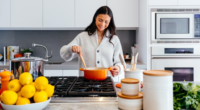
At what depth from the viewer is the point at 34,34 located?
3.16m

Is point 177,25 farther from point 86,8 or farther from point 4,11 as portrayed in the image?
point 4,11

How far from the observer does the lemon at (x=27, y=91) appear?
2.54 ft

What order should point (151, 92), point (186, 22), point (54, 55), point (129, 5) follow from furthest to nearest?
point (54, 55) → point (129, 5) → point (186, 22) → point (151, 92)

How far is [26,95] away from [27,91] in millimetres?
19

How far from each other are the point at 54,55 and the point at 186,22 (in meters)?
2.16

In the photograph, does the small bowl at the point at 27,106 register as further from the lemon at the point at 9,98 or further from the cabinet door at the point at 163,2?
the cabinet door at the point at 163,2

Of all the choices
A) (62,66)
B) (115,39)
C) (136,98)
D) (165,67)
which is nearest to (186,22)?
(165,67)

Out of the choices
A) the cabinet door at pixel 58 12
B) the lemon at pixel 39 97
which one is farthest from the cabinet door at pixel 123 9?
the lemon at pixel 39 97

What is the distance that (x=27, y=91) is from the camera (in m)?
0.77

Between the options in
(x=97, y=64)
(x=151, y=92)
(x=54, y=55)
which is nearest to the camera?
(x=151, y=92)

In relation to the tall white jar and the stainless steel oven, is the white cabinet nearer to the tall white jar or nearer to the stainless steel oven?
the stainless steel oven

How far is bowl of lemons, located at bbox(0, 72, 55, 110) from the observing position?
0.76 m

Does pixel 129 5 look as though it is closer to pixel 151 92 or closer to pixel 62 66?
pixel 62 66

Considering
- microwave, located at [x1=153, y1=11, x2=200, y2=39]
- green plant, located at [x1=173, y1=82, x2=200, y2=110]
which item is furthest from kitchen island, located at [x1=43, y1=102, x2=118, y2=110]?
microwave, located at [x1=153, y1=11, x2=200, y2=39]
